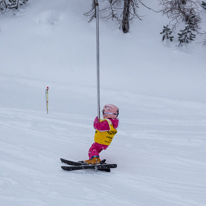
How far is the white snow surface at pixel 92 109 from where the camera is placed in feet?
14.0

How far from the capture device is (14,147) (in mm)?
5672

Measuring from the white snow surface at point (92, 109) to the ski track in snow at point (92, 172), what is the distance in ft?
0.07

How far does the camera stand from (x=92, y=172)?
5055 mm

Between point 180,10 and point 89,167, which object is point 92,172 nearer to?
point 89,167

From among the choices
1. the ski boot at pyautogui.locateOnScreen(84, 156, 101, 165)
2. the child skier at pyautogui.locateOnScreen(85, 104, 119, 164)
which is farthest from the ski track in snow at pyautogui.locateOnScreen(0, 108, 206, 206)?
the child skier at pyautogui.locateOnScreen(85, 104, 119, 164)

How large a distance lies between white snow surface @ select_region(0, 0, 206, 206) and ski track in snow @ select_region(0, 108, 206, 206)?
0.02 m

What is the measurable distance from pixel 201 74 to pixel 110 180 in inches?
493

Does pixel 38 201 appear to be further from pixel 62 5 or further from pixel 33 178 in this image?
pixel 62 5

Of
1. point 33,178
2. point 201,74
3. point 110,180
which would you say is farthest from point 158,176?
point 201,74

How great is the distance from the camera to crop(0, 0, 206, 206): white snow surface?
168 inches

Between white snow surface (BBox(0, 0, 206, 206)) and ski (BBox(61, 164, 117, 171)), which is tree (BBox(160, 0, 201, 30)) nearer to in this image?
Answer: white snow surface (BBox(0, 0, 206, 206))

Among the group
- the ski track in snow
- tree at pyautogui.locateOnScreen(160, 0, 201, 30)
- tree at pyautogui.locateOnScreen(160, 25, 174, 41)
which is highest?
tree at pyautogui.locateOnScreen(160, 0, 201, 30)

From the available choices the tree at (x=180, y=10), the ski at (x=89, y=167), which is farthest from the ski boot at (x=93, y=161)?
the tree at (x=180, y=10)

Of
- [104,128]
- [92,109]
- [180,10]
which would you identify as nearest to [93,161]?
[104,128]
